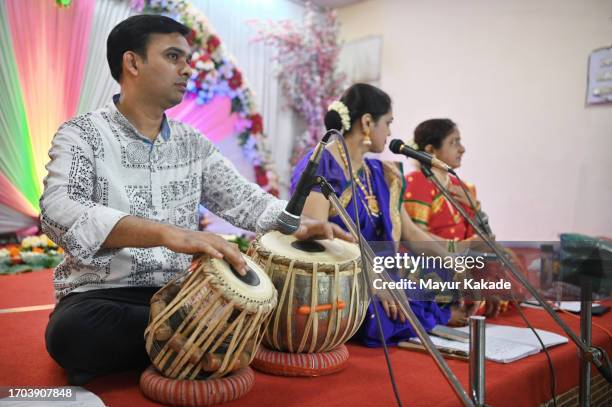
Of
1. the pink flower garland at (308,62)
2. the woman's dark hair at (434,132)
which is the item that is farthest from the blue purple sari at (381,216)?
the pink flower garland at (308,62)

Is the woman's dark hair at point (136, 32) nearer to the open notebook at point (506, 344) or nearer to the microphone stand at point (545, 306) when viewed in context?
the microphone stand at point (545, 306)

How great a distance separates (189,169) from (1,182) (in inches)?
138

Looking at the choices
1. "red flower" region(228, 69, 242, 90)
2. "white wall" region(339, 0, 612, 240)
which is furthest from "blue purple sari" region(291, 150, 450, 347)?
"red flower" region(228, 69, 242, 90)

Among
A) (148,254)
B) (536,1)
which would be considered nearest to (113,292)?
(148,254)

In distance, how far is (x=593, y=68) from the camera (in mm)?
5426

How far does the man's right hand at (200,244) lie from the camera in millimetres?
1569

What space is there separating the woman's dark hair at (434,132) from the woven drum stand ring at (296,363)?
228 centimetres

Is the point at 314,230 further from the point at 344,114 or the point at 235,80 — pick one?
the point at 235,80

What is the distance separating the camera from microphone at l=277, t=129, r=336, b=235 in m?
1.49

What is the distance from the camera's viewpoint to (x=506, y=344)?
2.47 metres

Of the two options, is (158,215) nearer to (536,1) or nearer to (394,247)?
(394,247)

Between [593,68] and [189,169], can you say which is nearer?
[189,169]

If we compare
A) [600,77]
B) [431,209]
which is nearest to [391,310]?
[431,209]

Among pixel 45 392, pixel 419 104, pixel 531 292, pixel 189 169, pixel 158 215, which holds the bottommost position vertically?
pixel 45 392
